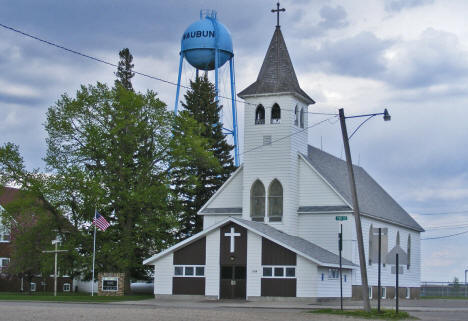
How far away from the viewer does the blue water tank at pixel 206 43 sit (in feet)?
224

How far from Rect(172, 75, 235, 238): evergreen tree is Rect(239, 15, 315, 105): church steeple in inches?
411

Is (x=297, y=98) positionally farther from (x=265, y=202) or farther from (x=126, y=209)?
(x=126, y=209)

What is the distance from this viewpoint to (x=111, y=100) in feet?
186

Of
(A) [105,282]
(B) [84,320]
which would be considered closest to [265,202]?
(A) [105,282]

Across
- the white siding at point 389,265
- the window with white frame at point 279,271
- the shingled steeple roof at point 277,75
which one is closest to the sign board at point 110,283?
the window with white frame at point 279,271

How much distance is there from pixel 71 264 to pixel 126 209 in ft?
18.1

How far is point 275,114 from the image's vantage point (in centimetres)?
5372

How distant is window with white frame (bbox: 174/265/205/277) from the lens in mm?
48562

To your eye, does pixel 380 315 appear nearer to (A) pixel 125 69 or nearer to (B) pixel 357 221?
(B) pixel 357 221

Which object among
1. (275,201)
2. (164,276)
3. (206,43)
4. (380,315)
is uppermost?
(206,43)

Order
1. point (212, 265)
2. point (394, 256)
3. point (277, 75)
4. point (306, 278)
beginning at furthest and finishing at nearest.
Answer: point (277, 75)
point (212, 265)
point (306, 278)
point (394, 256)

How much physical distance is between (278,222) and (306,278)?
7390 millimetres

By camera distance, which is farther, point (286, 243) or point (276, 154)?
point (276, 154)

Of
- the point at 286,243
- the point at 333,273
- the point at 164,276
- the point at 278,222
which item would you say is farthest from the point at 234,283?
the point at 278,222
